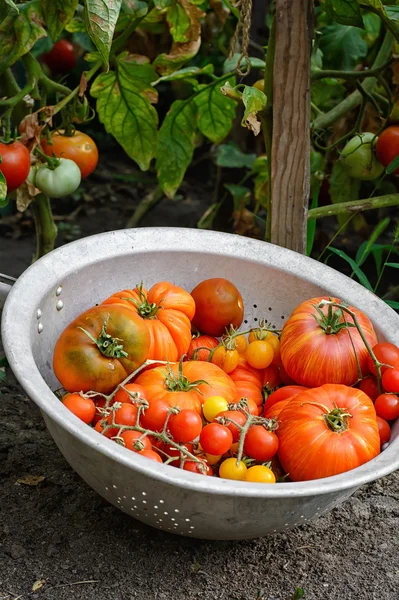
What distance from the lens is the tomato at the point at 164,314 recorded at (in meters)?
1.65

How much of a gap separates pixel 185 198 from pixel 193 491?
8.60 feet

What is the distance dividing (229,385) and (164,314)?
0.22 metres

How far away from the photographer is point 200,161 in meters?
3.93

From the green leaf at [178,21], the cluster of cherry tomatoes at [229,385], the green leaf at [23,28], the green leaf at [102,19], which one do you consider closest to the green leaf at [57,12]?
the green leaf at [23,28]

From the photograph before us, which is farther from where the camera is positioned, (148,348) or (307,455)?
(148,348)

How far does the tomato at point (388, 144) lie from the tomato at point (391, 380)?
0.79 meters

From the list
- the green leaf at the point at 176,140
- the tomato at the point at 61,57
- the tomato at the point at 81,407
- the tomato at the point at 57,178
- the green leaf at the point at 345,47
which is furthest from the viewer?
the tomato at the point at 61,57

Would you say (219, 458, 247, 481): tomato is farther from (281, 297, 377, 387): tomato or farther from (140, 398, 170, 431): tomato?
(281, 297, 377, 387): tomato

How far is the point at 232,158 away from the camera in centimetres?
295

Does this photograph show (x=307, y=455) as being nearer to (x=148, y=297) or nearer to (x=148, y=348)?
(x=148, y=348)

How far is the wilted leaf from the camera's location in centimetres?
167

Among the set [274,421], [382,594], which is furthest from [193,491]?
[382,594]

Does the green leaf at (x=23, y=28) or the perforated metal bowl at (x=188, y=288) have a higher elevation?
the green leaf at (x=23, y=28)

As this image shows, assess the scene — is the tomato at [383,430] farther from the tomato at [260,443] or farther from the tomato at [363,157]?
the tomato at [363,157]
